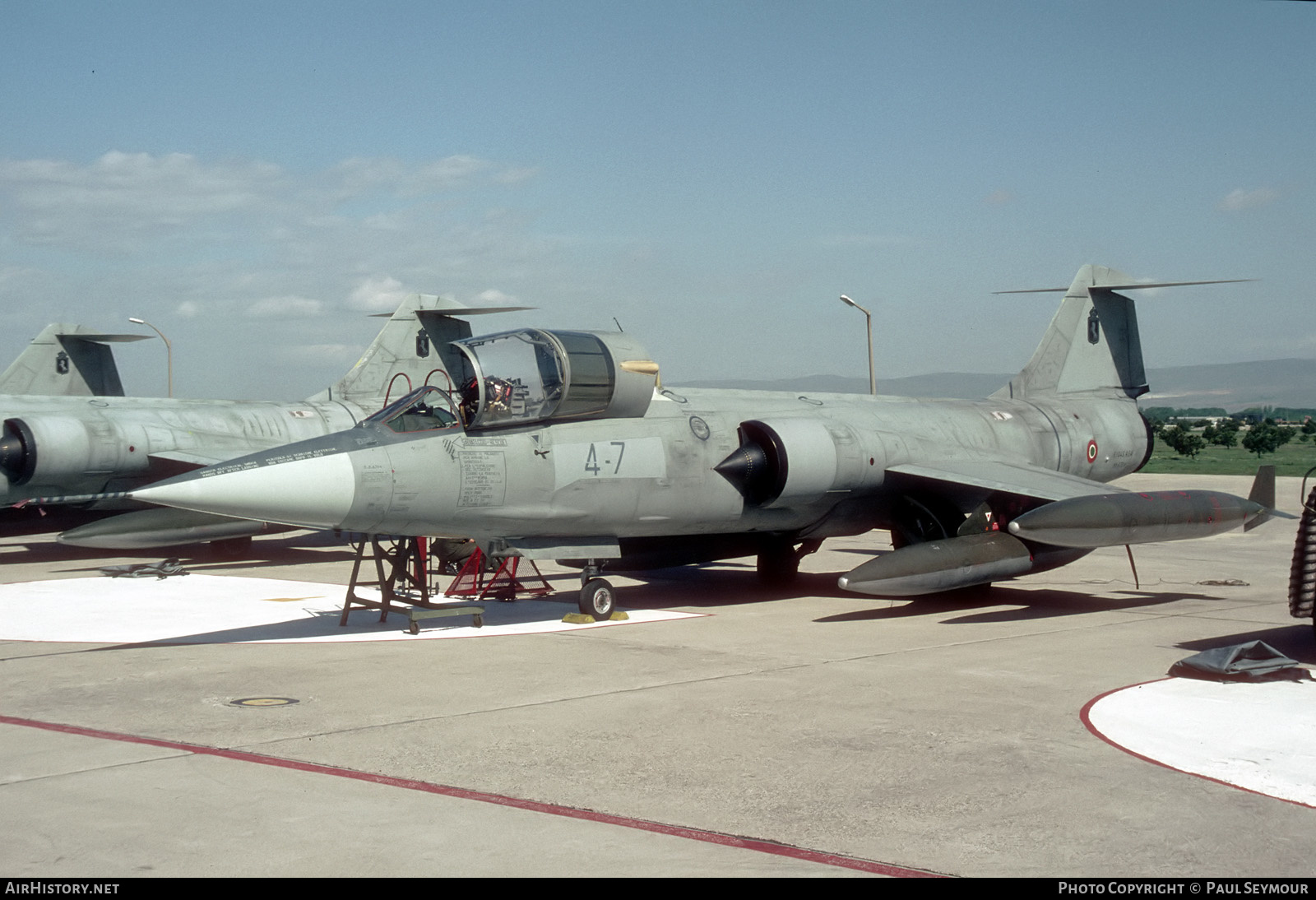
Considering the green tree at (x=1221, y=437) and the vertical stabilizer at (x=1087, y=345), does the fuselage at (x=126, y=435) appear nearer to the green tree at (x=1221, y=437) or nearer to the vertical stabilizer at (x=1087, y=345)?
the vertical stabilizer at (x=1087, y=345)

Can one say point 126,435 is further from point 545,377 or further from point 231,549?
point 545,377

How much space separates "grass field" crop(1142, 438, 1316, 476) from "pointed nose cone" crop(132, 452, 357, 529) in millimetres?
33851

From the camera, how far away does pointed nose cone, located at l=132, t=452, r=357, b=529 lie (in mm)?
9430

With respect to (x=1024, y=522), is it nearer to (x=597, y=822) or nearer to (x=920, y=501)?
(x=920, y=501)

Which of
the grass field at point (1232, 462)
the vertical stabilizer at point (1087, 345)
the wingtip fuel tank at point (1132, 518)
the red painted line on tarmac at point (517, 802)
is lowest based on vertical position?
the grass field at point (1232, 462)

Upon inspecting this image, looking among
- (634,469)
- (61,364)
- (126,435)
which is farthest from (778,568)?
(61,364)

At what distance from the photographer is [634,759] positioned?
263 inches

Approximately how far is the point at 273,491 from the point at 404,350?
13.6 m

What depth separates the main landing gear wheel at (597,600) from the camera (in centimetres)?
1229

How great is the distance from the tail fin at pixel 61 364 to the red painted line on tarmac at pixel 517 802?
21.0 metres

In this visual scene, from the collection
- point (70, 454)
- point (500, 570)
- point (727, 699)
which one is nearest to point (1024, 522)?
point (727, 699)

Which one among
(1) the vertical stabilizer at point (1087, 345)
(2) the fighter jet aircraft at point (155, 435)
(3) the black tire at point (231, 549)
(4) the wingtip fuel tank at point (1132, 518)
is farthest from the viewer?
(3) the black tire at point (231, 549)

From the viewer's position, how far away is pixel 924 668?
9.50m

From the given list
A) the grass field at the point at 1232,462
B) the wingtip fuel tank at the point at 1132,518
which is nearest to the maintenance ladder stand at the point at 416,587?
the wingtip fuel tank at the point at 1132,518
